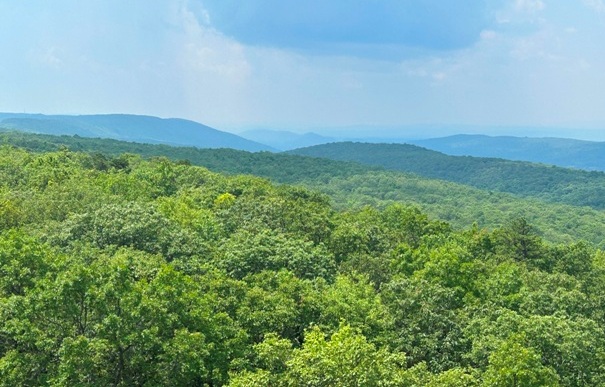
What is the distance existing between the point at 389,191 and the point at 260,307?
155950 millimetres

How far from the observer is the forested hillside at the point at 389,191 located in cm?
13200

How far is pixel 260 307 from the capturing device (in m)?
23.0

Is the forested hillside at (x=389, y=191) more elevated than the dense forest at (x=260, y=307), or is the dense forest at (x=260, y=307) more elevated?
the dense forest at (x=260, y=307)

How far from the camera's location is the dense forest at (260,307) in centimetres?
1775

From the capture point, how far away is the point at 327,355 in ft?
54.4

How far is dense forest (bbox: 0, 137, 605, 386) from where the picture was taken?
58.2 feet

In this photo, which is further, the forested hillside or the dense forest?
the forested hillside

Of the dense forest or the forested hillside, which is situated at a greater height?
the dense forest

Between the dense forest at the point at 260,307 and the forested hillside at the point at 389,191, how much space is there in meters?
87.0

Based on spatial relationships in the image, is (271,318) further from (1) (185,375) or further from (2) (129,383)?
(2) (129,383)

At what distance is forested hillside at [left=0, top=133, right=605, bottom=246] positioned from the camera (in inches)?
5197

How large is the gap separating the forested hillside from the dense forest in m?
87.0

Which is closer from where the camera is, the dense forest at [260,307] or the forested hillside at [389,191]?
the dense forest at [260,307]

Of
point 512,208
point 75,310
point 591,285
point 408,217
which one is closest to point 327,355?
point 75,310
